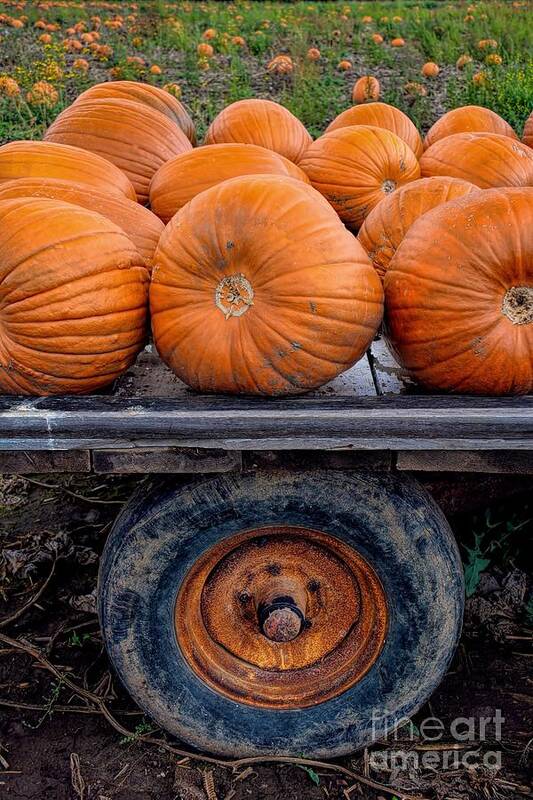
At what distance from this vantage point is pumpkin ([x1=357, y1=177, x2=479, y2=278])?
8.46ft

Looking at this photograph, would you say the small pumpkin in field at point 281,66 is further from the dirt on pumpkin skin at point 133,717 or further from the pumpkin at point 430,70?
the dirt on pumpkin skin at point 133,717

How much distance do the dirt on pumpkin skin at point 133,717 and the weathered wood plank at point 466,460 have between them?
1.05 metres

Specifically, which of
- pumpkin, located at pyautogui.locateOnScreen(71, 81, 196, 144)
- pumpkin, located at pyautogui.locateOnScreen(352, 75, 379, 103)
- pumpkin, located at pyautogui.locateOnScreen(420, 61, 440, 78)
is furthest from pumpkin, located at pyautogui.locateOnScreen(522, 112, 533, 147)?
pumpkin, located at pyautogui.locateOnScreen(420, 61, 440, 78)

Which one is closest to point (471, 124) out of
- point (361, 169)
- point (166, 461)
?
point (361, 169)

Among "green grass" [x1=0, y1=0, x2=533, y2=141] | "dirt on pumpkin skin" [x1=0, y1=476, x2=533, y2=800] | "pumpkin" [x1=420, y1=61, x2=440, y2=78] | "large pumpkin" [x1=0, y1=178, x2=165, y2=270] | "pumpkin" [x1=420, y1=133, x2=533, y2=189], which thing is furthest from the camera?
"pumpkin" [x1=420, y1=61, x2=440, y2=78]

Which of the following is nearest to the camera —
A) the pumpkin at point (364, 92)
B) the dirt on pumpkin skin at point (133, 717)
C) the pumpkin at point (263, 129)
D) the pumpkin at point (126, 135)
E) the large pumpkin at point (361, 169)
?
the dirt on pumpkin skin at point (133, 717)

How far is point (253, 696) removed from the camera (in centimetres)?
233

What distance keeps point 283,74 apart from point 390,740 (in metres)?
9.10

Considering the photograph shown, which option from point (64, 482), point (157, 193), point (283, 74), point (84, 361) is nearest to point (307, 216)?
point (84, 361)

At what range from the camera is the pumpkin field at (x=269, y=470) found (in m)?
2.02

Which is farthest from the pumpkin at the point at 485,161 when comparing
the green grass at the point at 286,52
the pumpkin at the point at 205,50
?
the pumpkin at the point at 205,50

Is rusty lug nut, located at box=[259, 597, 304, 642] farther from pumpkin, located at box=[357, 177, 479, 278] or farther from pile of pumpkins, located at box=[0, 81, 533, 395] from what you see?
pumpkin, located at box=[357, 177, 479, 278]

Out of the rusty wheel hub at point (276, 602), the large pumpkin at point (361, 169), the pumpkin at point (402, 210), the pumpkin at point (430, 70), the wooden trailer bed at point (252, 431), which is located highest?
the pumpkin at point (430, 70)

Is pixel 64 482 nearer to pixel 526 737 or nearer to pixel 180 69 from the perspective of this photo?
pixel 526 737
